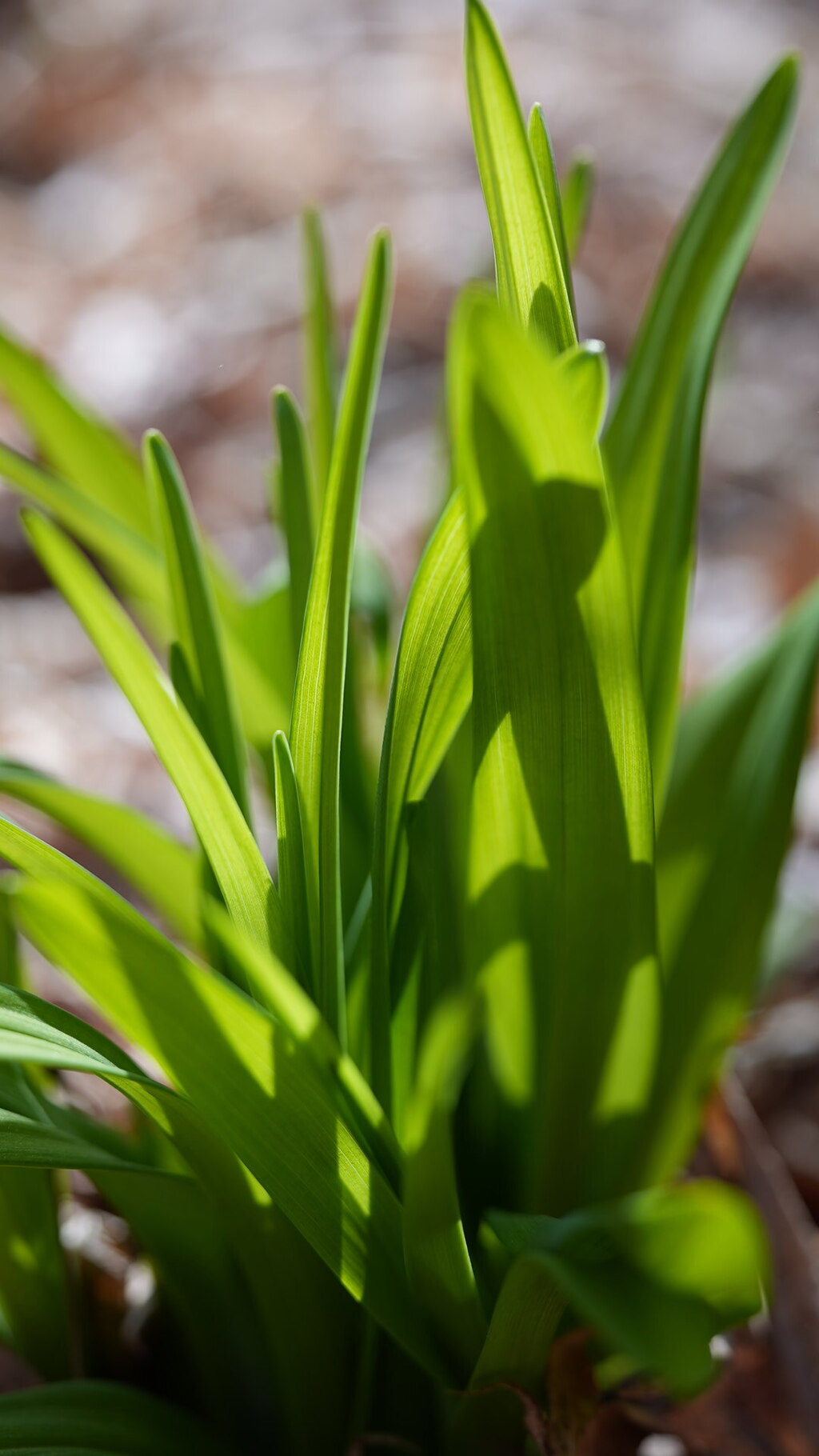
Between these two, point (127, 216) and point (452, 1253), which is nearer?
point (452, 1253)

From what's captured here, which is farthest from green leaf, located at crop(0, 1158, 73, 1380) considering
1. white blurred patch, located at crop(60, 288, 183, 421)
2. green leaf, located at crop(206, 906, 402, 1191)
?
white blurred patch, located at crop(60, 288, 183, 421)

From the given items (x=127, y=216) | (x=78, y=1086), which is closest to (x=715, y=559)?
(x=78, y=1086)

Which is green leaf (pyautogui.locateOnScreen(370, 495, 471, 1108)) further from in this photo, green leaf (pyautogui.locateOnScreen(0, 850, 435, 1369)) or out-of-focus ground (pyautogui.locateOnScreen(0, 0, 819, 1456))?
out-of-focus ground (pyautogui.locateOnScreen(0, 0, 819, 1456))

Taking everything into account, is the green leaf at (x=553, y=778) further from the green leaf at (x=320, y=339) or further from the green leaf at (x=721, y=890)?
the green leaf at (x=320, y=339)

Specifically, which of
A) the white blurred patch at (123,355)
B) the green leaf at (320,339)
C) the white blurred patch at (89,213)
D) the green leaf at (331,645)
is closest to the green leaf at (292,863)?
the green leaf at (331,645)

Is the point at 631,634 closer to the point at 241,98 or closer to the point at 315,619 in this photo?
the point at 315,619
